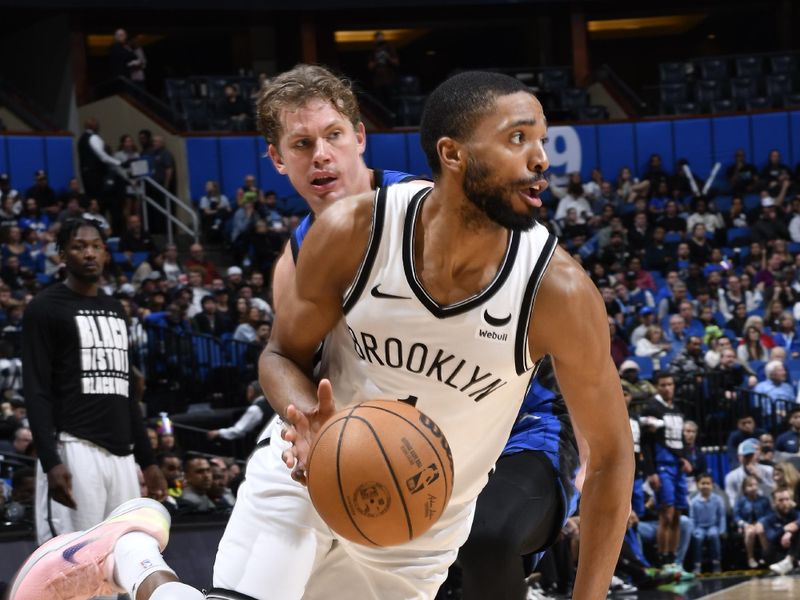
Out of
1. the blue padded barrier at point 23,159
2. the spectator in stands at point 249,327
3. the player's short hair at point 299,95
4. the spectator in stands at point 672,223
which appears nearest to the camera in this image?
the player's short hair at point 299,95

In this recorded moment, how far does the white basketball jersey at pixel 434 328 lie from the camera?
3211 mm

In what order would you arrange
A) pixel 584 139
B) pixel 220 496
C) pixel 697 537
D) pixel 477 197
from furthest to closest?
pixel 584 139 → pixel 697 537 → pixel 220 496 → pixel 477 197

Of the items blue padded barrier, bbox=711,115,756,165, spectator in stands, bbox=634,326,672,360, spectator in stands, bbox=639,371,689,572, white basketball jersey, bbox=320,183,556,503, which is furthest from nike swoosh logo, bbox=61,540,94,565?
blue padded barrier, bbox=711,115,756,165

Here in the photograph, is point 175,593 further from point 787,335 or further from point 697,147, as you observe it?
point 697,147

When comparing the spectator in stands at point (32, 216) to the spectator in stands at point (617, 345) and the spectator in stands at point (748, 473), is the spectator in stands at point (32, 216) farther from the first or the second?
the spectator in stands at point (748, 473)

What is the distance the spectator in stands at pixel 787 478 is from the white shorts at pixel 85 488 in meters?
6.69

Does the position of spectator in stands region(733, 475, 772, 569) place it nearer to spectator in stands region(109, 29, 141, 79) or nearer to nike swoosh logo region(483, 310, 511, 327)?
nike swoosh logo region(483, 310, 511, 327)

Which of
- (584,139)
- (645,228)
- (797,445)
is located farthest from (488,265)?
(584,139)

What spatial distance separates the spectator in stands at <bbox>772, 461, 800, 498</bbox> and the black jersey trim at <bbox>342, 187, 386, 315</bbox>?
8.46m

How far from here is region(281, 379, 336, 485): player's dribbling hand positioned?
9.99 ft

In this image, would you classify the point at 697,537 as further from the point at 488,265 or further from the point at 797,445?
the point at 488,265

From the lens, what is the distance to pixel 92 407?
230 inches

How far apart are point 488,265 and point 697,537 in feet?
26.7

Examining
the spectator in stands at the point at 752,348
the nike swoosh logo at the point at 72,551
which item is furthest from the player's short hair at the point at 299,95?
the spectator in stands at the point at 752,348
